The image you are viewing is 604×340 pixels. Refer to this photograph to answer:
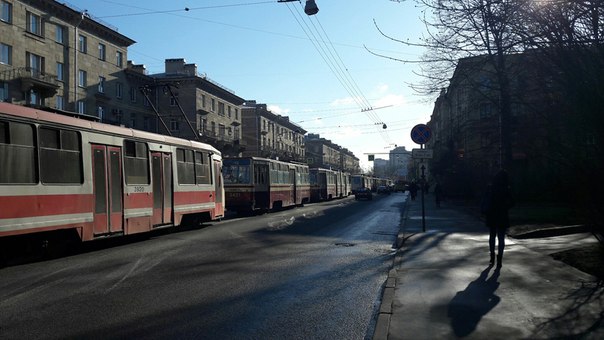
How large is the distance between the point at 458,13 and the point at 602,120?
3711 mm

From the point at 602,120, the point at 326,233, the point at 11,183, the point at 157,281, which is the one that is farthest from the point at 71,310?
the point at 326,233

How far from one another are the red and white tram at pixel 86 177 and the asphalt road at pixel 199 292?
2.88 feet

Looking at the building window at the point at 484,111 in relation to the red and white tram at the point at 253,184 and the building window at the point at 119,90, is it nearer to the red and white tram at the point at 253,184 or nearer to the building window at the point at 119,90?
the red and white tram at the point at 253,184

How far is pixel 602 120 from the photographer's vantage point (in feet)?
25.0

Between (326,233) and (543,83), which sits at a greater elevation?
(543,83)

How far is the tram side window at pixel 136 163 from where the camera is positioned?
42.2 feet

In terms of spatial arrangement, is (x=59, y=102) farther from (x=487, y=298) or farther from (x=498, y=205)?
(x=487, y=298)

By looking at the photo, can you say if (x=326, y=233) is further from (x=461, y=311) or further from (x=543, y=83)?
A: (x=461, y=311)

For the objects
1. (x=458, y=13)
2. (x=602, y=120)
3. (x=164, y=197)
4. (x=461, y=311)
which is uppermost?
(x=458, y=13)

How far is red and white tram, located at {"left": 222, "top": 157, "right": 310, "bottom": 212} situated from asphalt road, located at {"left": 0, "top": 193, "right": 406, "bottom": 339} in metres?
12.5

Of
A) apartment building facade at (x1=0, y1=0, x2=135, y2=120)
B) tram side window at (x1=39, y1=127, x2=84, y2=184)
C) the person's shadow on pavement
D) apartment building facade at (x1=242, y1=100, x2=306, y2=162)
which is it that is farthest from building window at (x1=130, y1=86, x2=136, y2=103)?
the person's shadow on pavement

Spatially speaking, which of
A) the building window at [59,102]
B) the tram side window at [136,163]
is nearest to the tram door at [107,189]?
the tram side window at [136,163]

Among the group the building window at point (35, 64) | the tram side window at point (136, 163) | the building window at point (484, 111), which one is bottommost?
the tram side window at point (136, 163)

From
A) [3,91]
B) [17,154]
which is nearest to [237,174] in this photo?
[17,154]
